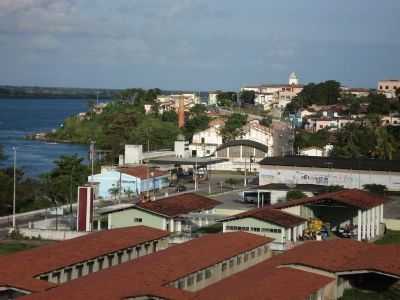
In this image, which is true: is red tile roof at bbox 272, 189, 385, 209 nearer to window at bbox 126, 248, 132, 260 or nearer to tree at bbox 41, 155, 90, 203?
window at bbox 126, 248, 132, 260

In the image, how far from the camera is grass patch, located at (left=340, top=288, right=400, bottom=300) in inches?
673

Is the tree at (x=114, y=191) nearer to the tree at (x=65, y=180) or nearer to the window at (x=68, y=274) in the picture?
the tree at (x=65, y=180)

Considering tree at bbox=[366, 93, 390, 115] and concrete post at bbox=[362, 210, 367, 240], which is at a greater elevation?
tree at bbox=[366, 93, 390, 115]

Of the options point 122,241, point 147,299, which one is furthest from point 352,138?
point 147,299

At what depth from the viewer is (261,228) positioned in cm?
2314

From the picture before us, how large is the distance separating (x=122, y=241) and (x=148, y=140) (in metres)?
41.4

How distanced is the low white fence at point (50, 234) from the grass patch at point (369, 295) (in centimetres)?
997

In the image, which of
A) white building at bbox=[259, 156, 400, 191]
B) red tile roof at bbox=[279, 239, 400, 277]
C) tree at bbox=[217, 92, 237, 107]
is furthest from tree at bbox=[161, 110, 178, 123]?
Answer: red tile roof at bbox=[279, 239, 400, 277]

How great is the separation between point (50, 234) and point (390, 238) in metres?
10.7

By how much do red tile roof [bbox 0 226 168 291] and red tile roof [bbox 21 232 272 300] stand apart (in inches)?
44.3

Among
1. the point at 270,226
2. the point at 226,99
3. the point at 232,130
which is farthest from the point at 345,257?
the point at 226,99

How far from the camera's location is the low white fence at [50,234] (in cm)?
2470

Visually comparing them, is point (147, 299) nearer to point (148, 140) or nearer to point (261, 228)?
point (261, 228)

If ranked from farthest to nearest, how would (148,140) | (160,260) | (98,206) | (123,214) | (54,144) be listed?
1. (54,144)
2. (148,140)
3. (98,206)
4. (123,214)
5. (160,260)
